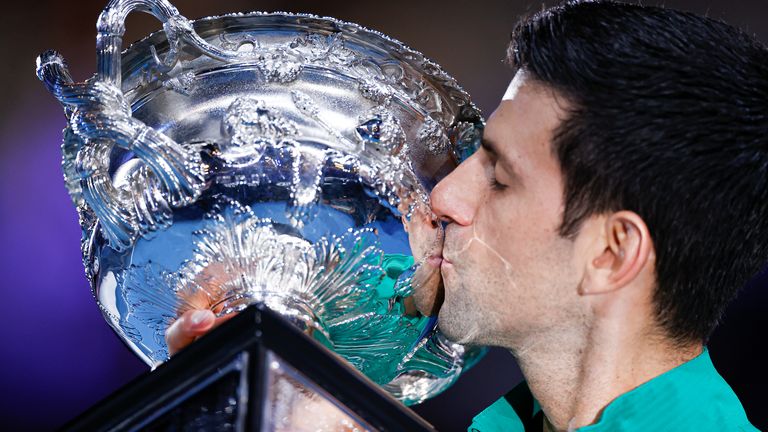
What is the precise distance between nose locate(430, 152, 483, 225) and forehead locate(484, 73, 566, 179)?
0.03 metres

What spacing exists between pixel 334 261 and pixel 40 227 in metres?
1.03

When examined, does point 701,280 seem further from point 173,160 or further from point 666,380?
point 173,160

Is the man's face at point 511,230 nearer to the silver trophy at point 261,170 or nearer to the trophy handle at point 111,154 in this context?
the silver trophy at point 261,170

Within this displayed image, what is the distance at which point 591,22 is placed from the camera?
2.85 feet

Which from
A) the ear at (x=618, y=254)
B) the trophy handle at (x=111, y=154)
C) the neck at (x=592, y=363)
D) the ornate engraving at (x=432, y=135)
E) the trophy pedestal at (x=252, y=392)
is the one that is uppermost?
the trophy handle at (x=111, y=154)

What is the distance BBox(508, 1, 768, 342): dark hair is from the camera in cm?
82

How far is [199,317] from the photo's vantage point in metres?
0.80

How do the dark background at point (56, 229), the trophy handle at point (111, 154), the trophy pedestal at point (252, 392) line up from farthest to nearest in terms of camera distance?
1. the dark background at point (56, 229)
2. the trophy handle at point (111, 154)
3. the trophy pedestal at point (252, 392)

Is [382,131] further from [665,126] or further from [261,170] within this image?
[665,126]

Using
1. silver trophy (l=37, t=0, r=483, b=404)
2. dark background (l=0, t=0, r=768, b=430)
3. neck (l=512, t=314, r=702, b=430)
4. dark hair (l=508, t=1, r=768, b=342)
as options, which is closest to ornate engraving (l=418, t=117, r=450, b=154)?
silver trophy (l=37, t=0, r=483, b=404)

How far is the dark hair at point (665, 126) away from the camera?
0.82m

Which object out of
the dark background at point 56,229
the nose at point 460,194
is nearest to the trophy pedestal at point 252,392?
the nose at point 460,194

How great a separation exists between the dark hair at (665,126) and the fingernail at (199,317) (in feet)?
1.14

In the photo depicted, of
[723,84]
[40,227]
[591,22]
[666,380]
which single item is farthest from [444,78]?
[40,227]
